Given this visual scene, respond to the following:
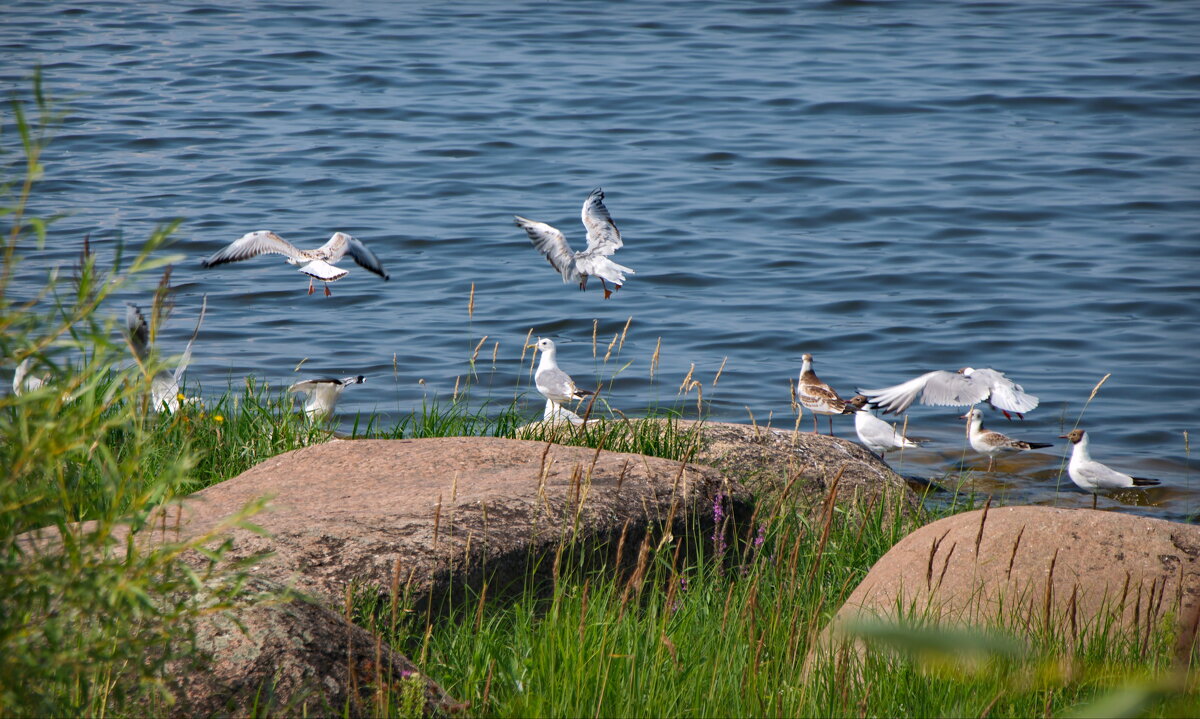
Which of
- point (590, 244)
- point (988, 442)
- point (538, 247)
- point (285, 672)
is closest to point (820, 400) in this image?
point (988, 442)

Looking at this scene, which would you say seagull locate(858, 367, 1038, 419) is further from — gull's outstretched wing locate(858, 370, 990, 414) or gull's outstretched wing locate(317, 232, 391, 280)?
gull's outstretched wing locate(317, 232, 391, 280)

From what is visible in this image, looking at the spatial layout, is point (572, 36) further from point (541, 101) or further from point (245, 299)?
point (245, 299)

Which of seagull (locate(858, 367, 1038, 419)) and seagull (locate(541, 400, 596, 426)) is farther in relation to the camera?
seagull (locate(858, 367, 1038, 419))

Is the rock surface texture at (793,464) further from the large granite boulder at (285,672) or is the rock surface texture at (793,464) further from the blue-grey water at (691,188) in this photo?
the large granite boulder at (285,672)

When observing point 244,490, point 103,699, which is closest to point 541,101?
point 244,490

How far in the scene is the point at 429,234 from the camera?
1470 centimetres

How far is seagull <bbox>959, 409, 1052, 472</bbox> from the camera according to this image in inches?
336

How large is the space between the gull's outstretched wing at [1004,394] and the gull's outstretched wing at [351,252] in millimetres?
4952

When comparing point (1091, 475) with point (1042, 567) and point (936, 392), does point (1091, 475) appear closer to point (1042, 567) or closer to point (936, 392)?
point (936, 392)

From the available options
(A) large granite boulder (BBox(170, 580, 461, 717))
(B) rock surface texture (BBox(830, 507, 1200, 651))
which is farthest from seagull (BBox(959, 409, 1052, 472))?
(A) large granite boulder (BBox(170, 580, 461, 717))

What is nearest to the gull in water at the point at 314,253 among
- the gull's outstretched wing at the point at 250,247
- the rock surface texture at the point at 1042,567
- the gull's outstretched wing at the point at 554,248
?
the gull's outstretched wing at the point at 250,247

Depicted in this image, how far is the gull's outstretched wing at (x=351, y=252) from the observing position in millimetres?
10461

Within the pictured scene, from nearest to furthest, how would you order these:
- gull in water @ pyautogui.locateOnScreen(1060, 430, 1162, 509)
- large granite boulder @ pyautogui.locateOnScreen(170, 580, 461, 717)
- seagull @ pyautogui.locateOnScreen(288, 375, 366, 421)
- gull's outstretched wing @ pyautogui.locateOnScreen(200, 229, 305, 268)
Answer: large granite boulder @ pyautogui.locateOnScreen(170, 580, 461, 717), seagull @ pyautogui.locateOnScreen(288, 375, 366, 421), gull in water @ pyautogui.locateOnScreen(1060, 430, 1162, 509), gull's outstretched wing @ pyautogui.locateOnScreen(200, 229, 305, 268)

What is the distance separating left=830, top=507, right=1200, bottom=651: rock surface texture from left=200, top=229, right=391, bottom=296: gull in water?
22.6ft
